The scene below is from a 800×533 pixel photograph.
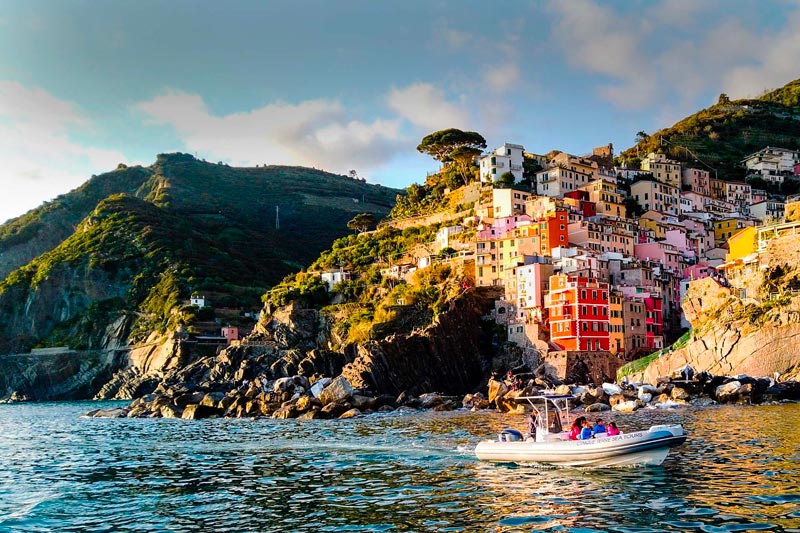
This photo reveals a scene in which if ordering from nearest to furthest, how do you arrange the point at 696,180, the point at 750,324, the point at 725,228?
the point at 750,324
the point at 725,228
the point at 696,180

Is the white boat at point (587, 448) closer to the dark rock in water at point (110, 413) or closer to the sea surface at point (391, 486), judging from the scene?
the sea surface at point (391, 486)

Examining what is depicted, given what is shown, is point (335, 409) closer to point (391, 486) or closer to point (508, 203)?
point (391, 486)

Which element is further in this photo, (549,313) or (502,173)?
(502,173)

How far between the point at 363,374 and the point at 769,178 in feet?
353

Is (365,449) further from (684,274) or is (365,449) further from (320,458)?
(684,274)

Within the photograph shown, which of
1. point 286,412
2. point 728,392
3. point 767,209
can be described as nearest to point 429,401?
point 286,412

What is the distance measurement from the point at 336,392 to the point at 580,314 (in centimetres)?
3235

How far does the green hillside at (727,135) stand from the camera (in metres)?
158

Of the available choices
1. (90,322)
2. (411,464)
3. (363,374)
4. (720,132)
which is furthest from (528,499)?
(720,132)

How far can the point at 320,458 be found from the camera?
3638 cm

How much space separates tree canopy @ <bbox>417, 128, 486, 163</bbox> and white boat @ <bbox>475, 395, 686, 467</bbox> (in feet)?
353

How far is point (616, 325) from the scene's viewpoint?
89250 mm

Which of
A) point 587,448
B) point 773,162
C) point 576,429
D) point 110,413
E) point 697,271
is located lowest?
point 110,413

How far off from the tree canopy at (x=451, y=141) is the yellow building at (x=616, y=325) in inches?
2144
